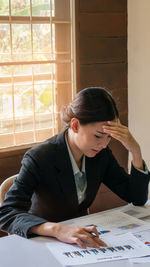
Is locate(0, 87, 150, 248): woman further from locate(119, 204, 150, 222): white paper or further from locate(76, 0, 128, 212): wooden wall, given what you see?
locate(76, 0, 128, 212): wooden wall

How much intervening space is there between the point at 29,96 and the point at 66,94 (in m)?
0.33

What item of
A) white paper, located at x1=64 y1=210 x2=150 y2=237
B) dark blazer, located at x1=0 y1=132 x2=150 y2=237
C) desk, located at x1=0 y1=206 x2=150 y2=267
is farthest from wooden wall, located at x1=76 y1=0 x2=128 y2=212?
desk, located at x1=0 y1=206 x2=150 y2=267

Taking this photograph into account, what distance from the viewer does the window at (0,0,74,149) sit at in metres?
2.76

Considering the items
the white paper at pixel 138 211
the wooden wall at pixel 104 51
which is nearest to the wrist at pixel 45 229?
the white paper at pixel 138 211

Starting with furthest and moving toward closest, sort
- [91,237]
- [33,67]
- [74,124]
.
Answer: [33,67], [74,124], [91,237]

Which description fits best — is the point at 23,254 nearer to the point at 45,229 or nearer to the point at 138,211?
the point at 45,229

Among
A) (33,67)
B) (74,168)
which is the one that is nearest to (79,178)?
(74,168)

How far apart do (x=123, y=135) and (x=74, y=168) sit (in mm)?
283

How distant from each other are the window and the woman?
0.92m

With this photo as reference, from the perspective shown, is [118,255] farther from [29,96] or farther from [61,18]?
[61,18]

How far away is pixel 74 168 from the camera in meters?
1.93

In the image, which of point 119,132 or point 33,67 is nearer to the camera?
point 119,132

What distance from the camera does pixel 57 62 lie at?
303 cm

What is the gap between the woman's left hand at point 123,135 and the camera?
182cm
